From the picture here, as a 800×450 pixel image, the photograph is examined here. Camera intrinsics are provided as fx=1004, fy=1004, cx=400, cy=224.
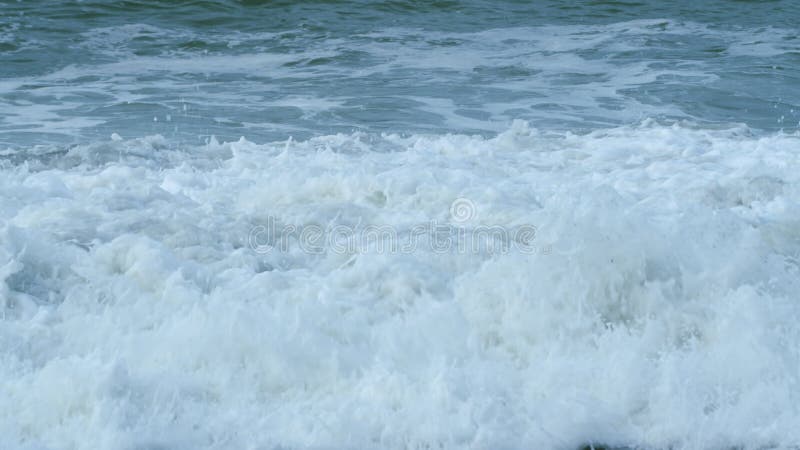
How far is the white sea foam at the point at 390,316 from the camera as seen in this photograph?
331cm

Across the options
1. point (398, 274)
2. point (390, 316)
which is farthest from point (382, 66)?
point (390, 316)

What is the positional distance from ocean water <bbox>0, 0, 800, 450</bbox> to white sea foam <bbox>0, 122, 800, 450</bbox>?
1 centimetres

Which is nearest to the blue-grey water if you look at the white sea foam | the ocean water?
the ocean water

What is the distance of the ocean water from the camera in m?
3.35

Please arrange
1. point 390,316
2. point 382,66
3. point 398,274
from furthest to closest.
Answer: point 382,66, point 398,274, point 390,316

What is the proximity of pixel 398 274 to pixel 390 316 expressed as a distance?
1.23 ft

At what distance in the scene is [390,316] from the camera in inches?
162

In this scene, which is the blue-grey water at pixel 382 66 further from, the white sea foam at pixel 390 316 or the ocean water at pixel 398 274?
the white sea foam at pixel 390 316

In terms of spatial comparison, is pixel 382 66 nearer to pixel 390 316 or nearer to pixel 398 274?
pixel 398 274

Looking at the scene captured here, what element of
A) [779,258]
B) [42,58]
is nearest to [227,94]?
[42,58]

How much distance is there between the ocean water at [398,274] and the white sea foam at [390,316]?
1cm

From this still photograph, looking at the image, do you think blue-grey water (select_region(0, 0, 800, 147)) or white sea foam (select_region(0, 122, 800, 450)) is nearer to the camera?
white sea foam (select_region(0, 122, 800, 450))

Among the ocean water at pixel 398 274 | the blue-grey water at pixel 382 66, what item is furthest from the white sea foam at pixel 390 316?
the blue-grey water at pixel 382 66

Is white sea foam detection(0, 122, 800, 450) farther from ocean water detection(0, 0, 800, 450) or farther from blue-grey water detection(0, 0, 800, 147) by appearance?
blue-grey water detection(0, 0, 800, 147)
